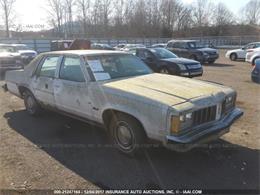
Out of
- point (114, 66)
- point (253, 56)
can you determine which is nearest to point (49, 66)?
point (114, 66)

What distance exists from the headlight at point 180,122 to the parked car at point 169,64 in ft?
26.4

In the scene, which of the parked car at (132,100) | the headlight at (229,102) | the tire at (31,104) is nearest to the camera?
the parked car at (132,100)

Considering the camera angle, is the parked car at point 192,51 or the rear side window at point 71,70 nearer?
the rear side window at point 71,70

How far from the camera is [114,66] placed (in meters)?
5.23

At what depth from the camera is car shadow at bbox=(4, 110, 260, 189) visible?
147 inches

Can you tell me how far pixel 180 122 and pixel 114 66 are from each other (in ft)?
6.45

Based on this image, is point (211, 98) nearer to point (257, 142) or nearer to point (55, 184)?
point (257, 142)

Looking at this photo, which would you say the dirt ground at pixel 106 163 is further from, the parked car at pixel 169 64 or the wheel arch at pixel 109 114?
the parked car at pixel 169 64

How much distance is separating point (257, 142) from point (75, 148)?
10.1ft

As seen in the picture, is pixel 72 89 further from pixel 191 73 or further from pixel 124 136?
pixel 191 73

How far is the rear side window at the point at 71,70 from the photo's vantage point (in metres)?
5.02

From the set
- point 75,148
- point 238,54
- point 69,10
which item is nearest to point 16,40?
point 238,54

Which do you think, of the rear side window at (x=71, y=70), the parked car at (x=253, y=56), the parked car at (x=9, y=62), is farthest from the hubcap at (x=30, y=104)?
the parked car at (x=253, y=56)

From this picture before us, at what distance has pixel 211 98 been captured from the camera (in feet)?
13.6
